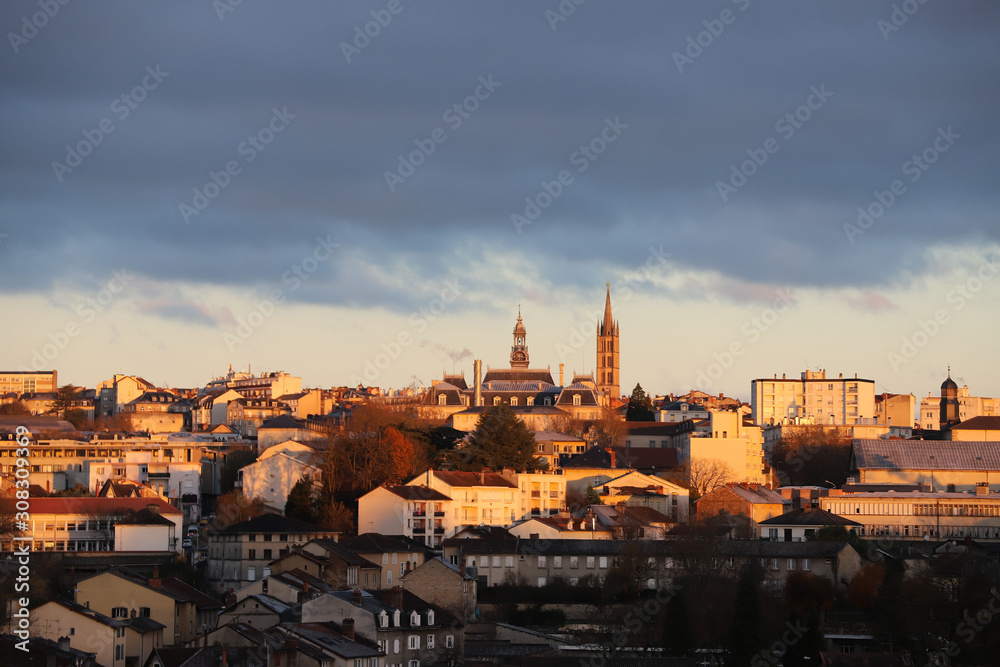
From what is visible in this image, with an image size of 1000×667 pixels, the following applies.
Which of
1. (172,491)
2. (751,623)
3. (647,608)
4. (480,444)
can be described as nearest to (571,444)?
(480,444)

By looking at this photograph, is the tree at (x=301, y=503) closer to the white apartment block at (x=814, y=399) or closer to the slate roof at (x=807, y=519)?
the slate roof at (x=807, y=519)

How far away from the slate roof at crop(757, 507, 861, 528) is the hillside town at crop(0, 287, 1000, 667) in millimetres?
223

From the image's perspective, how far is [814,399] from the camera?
134875mm

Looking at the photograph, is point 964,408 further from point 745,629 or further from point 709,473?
point 745,629

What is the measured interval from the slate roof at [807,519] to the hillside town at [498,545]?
0.22 meters

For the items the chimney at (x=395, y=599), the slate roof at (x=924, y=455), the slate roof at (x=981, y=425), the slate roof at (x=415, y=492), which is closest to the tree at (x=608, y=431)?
the slate roof at (x=924, y=455)

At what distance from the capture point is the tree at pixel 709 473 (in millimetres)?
83500

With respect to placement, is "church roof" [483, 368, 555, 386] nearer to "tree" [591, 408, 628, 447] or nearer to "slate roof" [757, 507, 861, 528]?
"tree" [591, 408, 628, 447]

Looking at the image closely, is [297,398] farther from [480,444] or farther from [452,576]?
[452,576]

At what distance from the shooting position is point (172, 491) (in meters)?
81.4

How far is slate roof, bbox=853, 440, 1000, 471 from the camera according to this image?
275 ft

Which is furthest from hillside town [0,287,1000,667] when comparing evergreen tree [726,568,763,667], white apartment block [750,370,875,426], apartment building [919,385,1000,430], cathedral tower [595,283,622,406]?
cathedral tower [595,283,622,406]

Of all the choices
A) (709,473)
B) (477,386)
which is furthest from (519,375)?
(709,473)

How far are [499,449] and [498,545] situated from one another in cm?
1693
